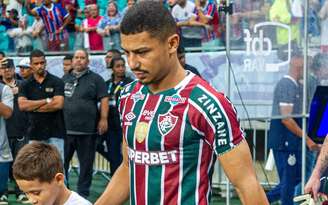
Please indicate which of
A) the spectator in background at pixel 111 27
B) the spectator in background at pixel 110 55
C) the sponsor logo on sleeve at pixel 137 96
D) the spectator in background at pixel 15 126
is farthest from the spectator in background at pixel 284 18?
the sponsor logo on sleeve at pixel 137 96

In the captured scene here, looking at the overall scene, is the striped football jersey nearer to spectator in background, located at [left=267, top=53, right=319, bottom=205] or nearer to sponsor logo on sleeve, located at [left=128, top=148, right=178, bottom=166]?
sponsor logo on sleeve, located at [left=128, top=148, right=178, bottom=166]

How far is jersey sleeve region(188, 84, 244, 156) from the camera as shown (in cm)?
407

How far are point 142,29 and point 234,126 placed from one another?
62 centimetres

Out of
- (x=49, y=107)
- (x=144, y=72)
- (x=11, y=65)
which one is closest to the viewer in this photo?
(x=144, y=72)

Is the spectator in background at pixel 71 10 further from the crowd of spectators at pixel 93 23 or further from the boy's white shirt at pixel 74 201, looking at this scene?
the boy's white shirt at pixel 74 201

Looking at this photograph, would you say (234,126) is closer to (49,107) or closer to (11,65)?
(49,107)

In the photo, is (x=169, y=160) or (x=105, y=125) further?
(x=105, y=125)

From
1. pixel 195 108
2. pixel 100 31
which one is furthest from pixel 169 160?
pixel 100 31

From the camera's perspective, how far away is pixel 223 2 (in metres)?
9.48

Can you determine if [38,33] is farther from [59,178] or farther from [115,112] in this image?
[59,178]

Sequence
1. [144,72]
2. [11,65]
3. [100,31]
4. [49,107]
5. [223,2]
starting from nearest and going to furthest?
[144,72] → [223,2] → [49,107] → [11,65] → [100,31]

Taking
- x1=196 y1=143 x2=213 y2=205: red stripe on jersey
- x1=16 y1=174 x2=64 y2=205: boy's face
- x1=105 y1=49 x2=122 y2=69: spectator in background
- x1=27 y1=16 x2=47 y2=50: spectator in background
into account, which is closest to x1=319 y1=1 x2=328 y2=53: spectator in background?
x1=105 y1=49 x2=122 y2=69: spectator in background

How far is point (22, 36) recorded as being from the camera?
16.0 meters

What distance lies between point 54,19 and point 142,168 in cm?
1225
